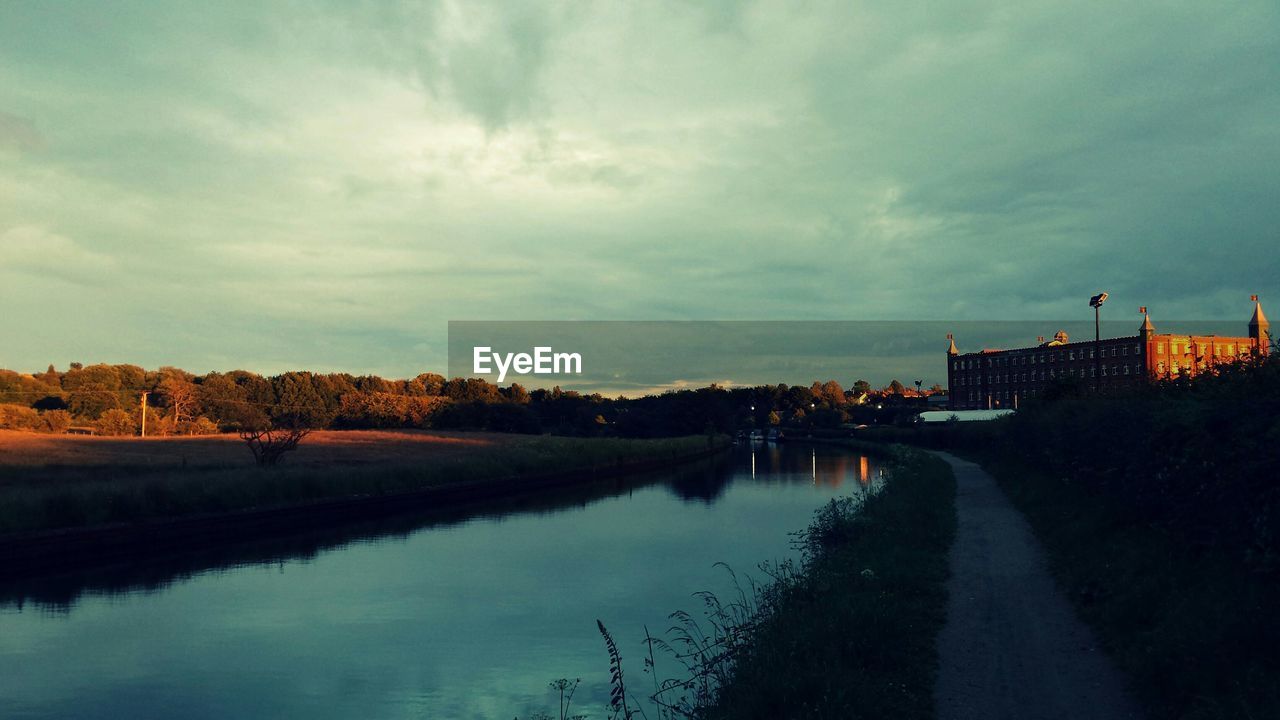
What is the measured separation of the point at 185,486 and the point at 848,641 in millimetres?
27089

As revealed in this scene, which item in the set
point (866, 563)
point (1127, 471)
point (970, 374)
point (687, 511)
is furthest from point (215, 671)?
point (970, 374)

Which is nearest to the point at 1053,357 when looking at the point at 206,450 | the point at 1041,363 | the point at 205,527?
the point at 1041,363

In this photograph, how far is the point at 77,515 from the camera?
2512 centimetres

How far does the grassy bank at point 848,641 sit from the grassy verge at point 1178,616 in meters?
1.88

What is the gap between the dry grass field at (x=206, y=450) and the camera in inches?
1644

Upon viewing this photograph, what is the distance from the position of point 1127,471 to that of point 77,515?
2661cm

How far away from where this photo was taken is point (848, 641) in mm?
9125

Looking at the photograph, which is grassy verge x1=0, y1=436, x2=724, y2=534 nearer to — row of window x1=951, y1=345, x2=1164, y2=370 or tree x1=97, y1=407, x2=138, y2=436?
tree x1=97, y1=407, x2=138, y2=436

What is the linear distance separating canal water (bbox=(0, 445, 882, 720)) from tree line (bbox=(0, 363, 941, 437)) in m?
53.8

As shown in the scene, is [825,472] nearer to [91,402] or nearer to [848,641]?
[848,641]

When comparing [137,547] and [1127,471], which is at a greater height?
[1127,471]

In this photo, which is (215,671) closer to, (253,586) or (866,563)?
(253,586)

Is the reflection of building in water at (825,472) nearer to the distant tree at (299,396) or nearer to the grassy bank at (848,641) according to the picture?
the grassy bank at (848,641)

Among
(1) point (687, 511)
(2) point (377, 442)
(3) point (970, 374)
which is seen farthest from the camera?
(3) point (970, 374)
